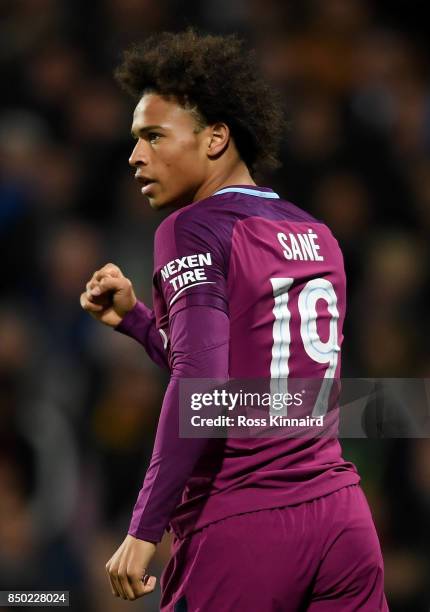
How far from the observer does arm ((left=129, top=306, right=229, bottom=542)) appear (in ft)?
5.23

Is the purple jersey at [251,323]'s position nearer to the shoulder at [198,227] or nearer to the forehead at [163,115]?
the shoulder at [198,227]

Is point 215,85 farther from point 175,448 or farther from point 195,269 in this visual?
point 175,448

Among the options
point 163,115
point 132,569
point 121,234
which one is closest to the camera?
point 132,569

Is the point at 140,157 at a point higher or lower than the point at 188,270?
higher

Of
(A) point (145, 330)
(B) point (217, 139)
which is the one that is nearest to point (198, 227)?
(B) point (217, 139)

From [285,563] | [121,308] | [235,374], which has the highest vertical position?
[121,308]

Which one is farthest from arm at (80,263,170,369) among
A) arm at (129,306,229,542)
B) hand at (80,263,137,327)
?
arm at (129,306,229,542)

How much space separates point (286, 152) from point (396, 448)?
1.35 m

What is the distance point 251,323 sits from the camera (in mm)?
1716

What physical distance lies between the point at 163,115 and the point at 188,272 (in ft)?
1.30

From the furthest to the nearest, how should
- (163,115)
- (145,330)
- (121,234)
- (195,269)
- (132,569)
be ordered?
(121,234)
(145,330)
(163,115)
(195,269)
(132,569)

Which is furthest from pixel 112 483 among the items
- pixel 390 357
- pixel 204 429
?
pixel 204 429

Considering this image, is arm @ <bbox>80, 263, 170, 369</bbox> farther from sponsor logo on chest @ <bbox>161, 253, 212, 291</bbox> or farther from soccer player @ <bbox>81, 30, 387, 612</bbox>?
sponsor logo on chest @ <bbox>161, 253, 212, 291</bbox>

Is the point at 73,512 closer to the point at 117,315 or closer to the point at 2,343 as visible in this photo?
the point at 2,343
